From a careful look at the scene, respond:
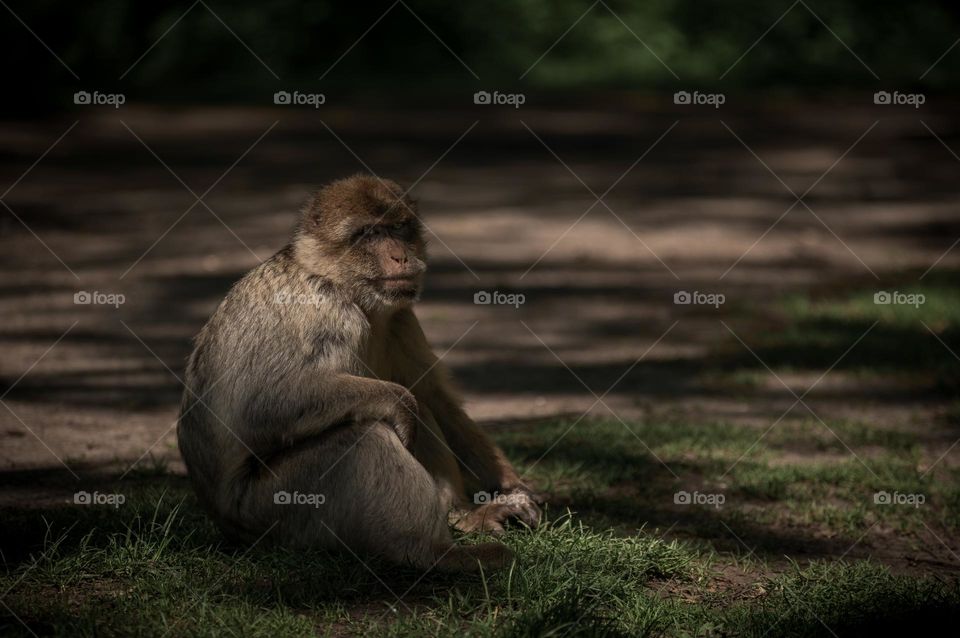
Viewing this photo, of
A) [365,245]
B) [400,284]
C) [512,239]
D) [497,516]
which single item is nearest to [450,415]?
[497,516]

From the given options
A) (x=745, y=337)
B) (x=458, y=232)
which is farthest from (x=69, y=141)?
(x=745, y=337)

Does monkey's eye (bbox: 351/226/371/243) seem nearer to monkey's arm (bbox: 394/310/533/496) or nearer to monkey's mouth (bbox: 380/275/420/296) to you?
monkey's mouth (bbox: 380/275/420/296)

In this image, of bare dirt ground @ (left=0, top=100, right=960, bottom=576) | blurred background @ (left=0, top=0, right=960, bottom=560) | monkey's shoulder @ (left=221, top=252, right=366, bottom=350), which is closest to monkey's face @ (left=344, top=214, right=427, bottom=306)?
monkey's shoulder @ (left=221, top=252, right=366, bottom=350)

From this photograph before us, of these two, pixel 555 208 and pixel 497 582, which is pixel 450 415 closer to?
pixel 497 582

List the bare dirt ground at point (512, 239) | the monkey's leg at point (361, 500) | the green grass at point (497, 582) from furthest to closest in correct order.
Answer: the bare dirt ground at point (512, 239) → the monkey's leg at point (361, 500) → the green grass at point (497, 582)

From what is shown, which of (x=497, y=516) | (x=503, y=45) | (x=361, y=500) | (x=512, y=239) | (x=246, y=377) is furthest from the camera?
(x=503, y=45)

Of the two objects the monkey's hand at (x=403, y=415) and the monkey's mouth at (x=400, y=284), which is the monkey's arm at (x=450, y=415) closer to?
the monkey's mouth at (x=400, y=284)

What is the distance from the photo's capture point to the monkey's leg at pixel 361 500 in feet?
16.8

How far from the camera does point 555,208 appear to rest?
14180mm

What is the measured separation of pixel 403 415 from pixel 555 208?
9.11 metres

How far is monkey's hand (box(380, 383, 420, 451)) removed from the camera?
5.30 m

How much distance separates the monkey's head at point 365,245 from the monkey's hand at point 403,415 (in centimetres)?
52

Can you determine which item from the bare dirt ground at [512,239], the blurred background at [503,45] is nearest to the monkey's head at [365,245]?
the bare dirt ground at [512,239]

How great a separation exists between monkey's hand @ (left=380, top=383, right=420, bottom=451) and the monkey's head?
1.71 feet
